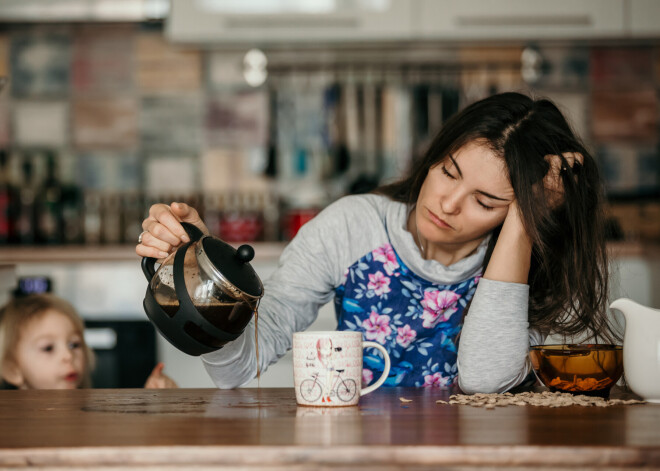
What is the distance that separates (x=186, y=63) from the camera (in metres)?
3.32

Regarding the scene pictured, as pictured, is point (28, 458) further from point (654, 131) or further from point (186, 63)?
point (654, 131)

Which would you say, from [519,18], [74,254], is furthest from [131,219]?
[519,18]

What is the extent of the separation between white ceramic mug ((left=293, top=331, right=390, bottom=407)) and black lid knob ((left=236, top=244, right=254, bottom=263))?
0.12m

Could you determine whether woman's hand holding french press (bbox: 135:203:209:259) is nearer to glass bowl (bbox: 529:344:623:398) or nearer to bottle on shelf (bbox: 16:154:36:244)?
glass bowl (bbox: 529:344:623:398)

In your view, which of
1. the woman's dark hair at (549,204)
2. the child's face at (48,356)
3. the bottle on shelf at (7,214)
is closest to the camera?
the woman's dark hair at (549,204)

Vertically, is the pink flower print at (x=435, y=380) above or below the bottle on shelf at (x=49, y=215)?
below

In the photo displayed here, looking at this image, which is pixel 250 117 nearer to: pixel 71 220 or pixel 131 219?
pixel 131 219

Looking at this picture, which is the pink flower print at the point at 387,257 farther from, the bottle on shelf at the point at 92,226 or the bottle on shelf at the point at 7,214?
the bottle on shelf at the point at 7,214

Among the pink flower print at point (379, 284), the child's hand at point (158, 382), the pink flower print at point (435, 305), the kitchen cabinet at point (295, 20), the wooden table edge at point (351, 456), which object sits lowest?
the child's hand at point (158, 382)

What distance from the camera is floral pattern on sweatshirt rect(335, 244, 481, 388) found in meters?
1.41

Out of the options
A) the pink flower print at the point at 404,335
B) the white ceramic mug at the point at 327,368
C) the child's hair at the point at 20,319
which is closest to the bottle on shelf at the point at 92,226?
the child's hair at the point at 20,319

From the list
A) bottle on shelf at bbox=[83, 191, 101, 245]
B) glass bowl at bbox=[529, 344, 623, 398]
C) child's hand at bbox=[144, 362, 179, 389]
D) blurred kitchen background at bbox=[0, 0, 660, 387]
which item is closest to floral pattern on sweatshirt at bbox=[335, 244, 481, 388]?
glass bowl at bbox=[529, 344, 623, 398]

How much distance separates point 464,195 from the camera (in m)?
1.29

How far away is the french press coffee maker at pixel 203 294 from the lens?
99 cm
